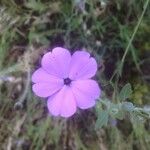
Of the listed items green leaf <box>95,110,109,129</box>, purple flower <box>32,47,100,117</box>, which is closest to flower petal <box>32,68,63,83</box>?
purple flower <box>32,47,100,117</box>

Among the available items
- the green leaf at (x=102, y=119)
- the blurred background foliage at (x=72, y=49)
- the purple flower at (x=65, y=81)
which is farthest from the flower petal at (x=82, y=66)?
the blurred background foliage at (x=72, y=49)

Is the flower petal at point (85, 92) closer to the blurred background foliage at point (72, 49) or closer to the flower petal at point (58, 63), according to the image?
the flower petal at point (58, 63)

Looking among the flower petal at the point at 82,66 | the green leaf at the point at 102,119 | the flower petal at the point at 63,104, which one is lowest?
the green leaf at the point at 102,119

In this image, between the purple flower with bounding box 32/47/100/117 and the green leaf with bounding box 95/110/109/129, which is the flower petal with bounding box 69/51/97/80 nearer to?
the purple flower with bounding box 32/47/100/117

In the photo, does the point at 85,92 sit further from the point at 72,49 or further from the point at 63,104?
the point at 72,49

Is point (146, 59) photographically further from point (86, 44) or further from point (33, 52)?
point (33, 52)

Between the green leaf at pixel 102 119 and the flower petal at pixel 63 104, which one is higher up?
the flower petal at pixel 63 104

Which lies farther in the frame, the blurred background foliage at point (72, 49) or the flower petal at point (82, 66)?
the blurred background foliage at point (72, 49)

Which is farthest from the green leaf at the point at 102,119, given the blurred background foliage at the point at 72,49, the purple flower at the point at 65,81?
the blurred background foliage at the point at 72,49

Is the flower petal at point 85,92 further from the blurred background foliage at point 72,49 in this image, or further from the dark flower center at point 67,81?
the blurred background foliage at point 72,49
